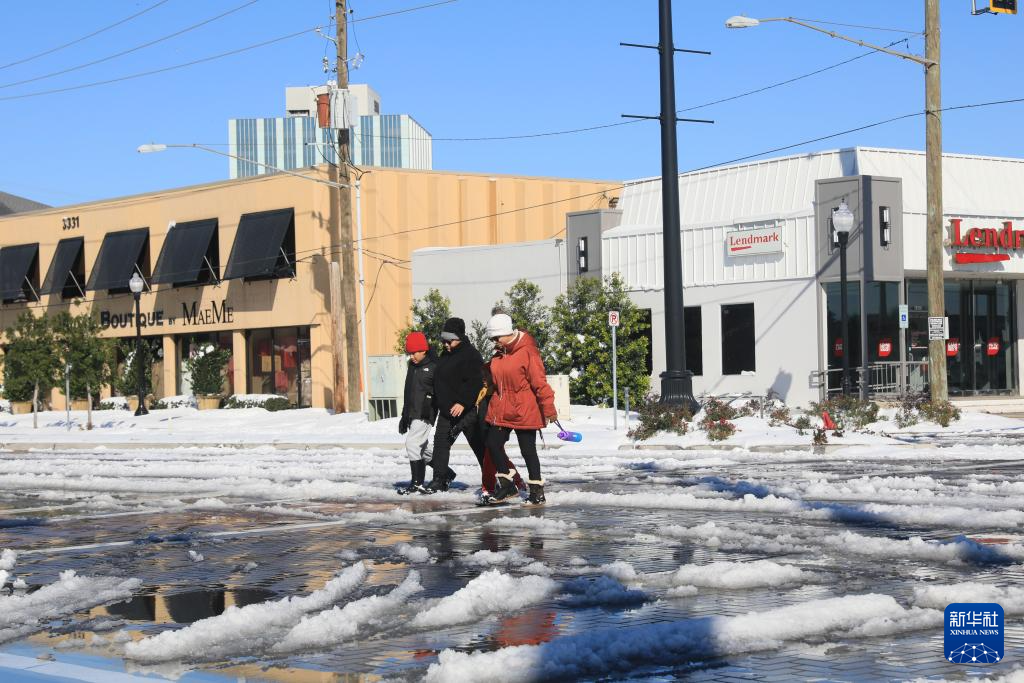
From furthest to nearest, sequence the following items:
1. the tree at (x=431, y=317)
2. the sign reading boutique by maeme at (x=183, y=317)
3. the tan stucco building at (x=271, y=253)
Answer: the sign reading boutique by maeme at (x=183, y=317) → the tan stucco building at (x=271, y=253) → the tree at (x=431, y=317)

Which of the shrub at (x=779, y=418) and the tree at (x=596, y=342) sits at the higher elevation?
the tree at (x=596, y=342)

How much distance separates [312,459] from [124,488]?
562 cm

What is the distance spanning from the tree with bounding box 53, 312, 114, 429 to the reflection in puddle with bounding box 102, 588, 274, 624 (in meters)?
30.3

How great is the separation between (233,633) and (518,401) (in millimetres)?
6421

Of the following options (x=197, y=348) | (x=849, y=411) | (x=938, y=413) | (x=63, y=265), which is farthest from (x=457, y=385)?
(x=63, y=265)

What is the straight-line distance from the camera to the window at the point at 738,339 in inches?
1362

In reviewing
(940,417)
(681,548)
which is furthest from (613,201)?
(681,548)

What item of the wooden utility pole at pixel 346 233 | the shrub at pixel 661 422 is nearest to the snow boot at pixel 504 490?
the shrub at pixel 661 422

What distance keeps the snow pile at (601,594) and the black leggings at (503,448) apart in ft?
16.0

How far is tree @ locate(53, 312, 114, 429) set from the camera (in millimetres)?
37375

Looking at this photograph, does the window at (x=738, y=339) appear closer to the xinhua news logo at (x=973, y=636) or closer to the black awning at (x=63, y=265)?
the black awning at (x=63, y=265)

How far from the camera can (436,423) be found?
14.6 meters

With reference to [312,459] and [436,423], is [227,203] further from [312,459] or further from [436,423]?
[436,423]

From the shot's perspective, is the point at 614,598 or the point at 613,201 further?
the point at 613,201
